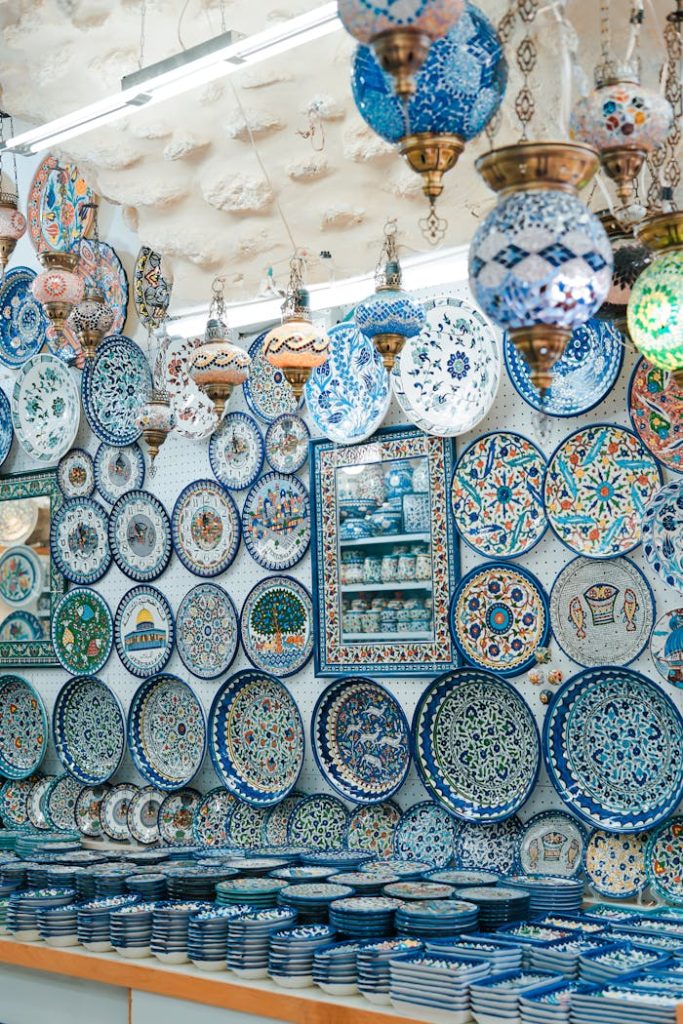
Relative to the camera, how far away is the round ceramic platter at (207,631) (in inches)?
169

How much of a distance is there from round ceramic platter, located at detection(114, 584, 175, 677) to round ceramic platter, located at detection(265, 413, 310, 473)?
726 millimetres

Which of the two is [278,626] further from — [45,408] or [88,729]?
[45,408]

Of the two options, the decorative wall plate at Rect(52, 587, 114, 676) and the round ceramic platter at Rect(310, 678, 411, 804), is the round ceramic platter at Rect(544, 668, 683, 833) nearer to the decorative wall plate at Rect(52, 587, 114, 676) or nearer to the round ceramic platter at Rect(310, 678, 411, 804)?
the round ceramic platter at Rect(310, 678, 411, 804)

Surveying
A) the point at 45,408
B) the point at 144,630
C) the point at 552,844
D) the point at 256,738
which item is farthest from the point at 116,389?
the point at 552,844

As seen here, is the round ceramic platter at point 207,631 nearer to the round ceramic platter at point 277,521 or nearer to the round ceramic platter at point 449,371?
the round ceramic platter at point 277,521

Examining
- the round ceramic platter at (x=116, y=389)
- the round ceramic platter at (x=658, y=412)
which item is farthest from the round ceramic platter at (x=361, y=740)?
the round ceramic platter at (x=116, y=389)

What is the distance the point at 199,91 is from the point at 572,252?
7.42ft

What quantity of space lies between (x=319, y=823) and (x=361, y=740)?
295 mm

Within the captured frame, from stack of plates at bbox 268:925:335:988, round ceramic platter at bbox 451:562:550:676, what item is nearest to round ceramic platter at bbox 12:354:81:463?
round ceramic platter at bbox 451:562:550:676

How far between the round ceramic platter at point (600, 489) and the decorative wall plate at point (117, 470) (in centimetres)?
176

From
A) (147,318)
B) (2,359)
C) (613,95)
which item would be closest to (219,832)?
(147,318)

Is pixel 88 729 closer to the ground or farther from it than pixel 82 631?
closer to the ground

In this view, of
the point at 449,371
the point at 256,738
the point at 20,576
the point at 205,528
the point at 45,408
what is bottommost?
the point at 256,738

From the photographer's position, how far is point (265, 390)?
13.8ft
